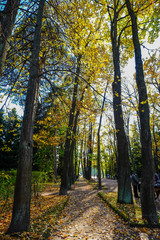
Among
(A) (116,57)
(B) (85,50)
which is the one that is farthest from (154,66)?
(B) (85,50)

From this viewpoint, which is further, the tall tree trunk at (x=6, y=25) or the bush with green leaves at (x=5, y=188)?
the bush with green leaves at (x=5, y=188)

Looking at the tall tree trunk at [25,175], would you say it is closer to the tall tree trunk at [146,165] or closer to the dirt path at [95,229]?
the dirt path at [95,229]

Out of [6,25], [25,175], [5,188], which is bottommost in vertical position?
[5,188]

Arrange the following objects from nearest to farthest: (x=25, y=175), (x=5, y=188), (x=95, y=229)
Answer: (x=25, y=175)
(x=95, y=229)
(x=5, y=188)

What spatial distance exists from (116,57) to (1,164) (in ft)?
66.2

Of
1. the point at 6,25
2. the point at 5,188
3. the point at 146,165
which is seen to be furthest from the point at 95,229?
the point at 6,25

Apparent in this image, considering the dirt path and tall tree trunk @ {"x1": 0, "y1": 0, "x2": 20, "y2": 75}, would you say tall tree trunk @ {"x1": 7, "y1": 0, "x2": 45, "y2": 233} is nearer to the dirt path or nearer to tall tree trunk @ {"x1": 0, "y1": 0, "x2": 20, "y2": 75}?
tall tree trunk @ {"x1": 0, "y1": 0, "x2": 20, "y2": 75}

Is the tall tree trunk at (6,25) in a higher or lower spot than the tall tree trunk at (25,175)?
higher

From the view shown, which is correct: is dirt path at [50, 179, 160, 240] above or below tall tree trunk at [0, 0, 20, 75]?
below

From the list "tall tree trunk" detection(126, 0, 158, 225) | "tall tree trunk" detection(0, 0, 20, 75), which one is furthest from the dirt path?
"tall tree trunk" detection(0, 0, 20, 75)

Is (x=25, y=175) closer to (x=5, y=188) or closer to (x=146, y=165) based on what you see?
(x=146, y=165)

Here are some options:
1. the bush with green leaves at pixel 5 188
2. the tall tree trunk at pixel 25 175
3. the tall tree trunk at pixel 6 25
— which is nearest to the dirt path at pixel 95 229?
the tall tree trunk at pixel 25 175

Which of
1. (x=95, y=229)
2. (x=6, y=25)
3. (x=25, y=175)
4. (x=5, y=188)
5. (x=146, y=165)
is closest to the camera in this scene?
(x=6, y=25)

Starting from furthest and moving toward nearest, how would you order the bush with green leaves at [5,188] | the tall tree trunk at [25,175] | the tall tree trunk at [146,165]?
the bush with green leaves at [5,188], the tall tree trunk at [146,165], the tall tree trunk at [25,175]
